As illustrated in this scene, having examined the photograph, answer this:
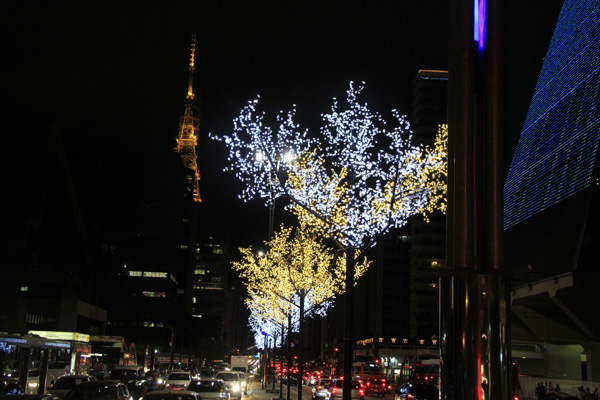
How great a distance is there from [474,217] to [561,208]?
41.4 metres

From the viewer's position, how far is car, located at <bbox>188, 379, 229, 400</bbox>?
24016 millimetres

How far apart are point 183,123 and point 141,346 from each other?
64239mm

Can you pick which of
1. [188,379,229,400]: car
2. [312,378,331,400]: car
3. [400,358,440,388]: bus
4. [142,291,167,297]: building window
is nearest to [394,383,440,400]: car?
[312,378,331,400]: car

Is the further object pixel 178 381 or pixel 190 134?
pixel 190 134

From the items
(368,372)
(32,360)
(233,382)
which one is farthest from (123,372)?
(368,372)

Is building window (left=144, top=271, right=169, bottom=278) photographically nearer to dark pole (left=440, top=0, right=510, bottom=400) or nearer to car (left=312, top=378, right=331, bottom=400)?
car (left=312, top=378, right=331, bottom=400)

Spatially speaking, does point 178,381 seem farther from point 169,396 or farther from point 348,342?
point 348,342

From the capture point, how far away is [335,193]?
17047mm

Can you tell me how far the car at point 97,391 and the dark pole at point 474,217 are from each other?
17.8 metres

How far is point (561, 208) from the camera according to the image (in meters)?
41.8

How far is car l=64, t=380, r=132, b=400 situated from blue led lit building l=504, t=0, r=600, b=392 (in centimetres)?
2504

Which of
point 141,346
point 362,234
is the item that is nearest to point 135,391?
point 362,234

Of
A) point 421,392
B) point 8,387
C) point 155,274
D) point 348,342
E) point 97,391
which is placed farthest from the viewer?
point 155,274

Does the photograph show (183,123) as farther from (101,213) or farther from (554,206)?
(554,206)
